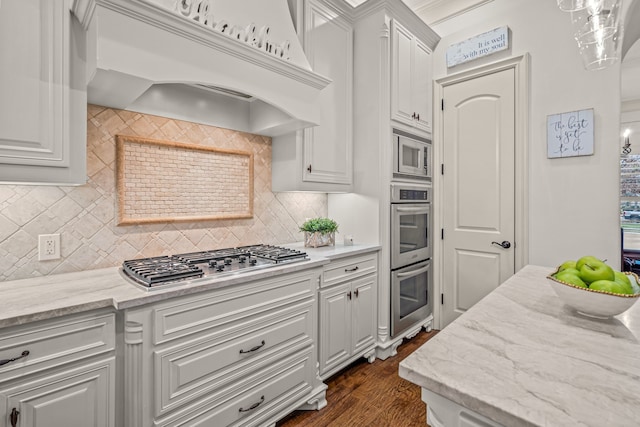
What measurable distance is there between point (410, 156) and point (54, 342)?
275 cm

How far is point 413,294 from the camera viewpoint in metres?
3.04

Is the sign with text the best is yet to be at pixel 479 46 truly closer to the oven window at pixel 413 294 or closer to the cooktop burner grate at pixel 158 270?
the oven window at pixel 413 294

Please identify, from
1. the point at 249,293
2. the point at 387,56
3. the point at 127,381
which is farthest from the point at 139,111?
the point at 387,56

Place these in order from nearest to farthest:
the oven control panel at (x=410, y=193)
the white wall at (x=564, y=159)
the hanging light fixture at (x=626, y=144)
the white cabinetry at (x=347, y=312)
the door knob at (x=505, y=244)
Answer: the white cabinetry at (x=347, y=312)
the white wall at (x=564, y=159)
the oven control panel at (x=410, y=193)
the door knob at (x=505, y=244)
the hanging light fixture at (x=626, y=144)

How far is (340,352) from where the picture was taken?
7.67 ft

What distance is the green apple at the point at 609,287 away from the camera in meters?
0.95

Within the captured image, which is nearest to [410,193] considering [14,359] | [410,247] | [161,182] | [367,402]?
[410,247]

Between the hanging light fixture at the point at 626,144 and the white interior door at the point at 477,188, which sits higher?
the hanging light fixture at the point at 626,144

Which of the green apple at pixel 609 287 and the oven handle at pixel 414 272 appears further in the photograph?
the oven handle at pixel 414 272

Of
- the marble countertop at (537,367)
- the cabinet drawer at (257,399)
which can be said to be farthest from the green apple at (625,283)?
the cabinet drawer at (257,399)

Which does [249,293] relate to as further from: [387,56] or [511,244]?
[511,244]

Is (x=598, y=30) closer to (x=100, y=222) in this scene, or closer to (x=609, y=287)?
(x=609, y=287)

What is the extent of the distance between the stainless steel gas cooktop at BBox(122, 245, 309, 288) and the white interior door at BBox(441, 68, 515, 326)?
1.87 meters

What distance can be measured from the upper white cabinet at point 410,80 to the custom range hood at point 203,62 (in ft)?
2.92
